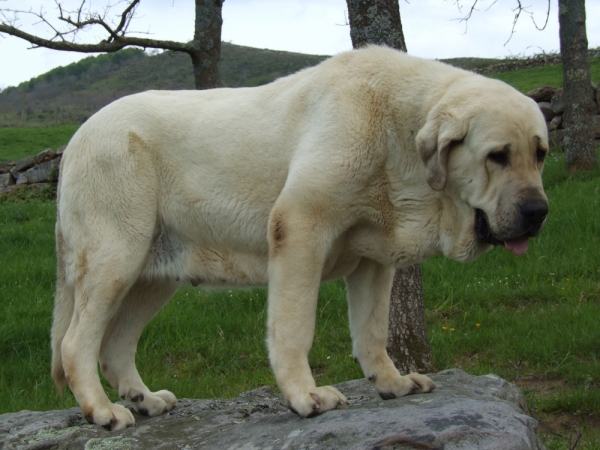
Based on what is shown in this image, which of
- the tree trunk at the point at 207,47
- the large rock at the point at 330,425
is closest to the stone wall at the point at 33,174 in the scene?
the tree trunk at the point at 207,47

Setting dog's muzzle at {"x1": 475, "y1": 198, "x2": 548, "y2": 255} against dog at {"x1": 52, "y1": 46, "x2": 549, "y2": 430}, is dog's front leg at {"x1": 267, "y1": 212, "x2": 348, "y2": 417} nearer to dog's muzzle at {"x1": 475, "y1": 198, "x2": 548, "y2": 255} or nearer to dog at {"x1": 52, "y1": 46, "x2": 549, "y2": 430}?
dog at {"x1": 52, "y1": 46, "x2": 549, "y2": 430}

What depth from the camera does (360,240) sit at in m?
3.73

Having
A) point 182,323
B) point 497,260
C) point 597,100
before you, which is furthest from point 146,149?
point 597,100

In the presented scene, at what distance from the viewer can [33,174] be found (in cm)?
1717

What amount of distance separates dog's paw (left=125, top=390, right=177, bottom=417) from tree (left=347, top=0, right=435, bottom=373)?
1.88m

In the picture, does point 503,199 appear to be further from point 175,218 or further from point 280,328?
point 175,218

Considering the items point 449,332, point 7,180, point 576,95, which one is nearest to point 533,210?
point 449,332

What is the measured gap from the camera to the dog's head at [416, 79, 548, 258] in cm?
328

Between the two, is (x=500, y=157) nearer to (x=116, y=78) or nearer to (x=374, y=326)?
(x=374, y=326)

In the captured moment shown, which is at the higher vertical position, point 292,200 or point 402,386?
point 292,200

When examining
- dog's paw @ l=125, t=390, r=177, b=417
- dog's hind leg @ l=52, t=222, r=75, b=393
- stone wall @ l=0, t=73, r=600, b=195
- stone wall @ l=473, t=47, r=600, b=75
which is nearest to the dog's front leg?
dog's paw @ l=125, t=390, r=177, b=417

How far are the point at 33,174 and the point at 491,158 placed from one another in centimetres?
1559

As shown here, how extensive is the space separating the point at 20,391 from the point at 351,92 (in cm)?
360

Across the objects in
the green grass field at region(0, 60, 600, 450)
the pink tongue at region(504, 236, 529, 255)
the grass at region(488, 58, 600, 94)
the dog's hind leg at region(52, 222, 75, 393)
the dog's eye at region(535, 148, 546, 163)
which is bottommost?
the green grass field at region(0, 60, 600, 450)
